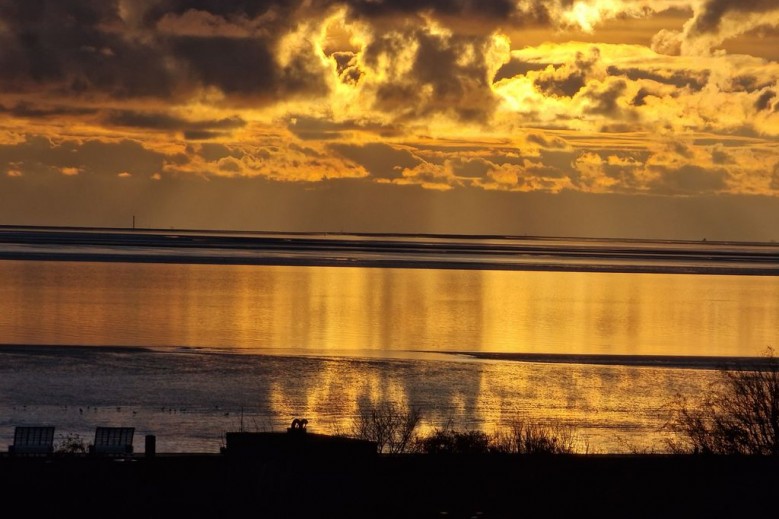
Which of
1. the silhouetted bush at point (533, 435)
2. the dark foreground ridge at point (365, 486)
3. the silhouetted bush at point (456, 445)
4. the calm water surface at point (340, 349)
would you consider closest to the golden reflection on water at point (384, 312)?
the calm water surface at point (340, 349)

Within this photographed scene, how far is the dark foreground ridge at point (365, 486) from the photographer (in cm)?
1884

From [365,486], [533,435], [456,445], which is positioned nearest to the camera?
[365,486]

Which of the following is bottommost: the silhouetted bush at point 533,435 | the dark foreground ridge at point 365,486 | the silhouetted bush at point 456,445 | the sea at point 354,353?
the dark foreground ridge at point 365,486

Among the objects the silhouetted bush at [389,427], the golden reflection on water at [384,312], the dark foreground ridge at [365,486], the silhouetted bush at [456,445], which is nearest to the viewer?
the dark foreground ridge at [365,486]

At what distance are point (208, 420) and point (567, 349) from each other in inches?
1090

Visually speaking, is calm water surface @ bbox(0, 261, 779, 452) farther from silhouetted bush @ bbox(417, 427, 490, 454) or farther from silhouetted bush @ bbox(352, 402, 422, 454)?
silhouetted bush @ bbox(417, 427, 490, 454)

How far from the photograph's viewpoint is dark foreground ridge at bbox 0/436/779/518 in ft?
61.8

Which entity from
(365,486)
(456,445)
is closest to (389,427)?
(456,445)

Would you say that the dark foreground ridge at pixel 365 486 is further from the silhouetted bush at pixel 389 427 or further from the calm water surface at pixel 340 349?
the calm water surface at pixel 340 349

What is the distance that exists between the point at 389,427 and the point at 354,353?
24.9m

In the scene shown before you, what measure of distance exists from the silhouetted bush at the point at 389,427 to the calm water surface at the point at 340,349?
0.78m

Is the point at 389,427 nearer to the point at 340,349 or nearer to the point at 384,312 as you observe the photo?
the point at 340,349

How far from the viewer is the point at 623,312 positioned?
8656 centimetres

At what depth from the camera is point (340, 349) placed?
59000 mm
